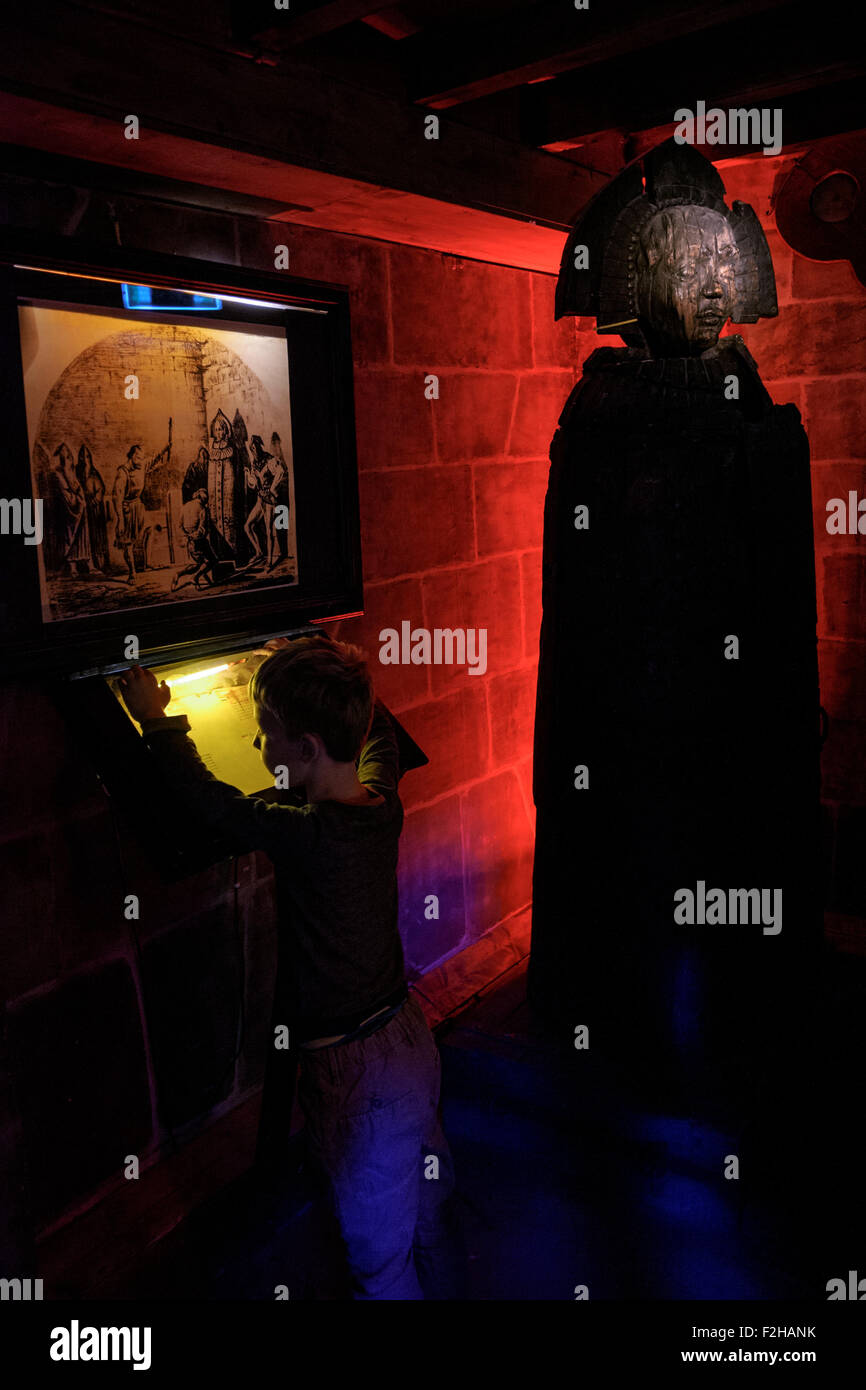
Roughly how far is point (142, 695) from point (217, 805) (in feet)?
1.35

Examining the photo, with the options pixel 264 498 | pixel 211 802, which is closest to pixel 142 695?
pixel 211 802

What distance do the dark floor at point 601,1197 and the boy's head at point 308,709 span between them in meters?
1.05

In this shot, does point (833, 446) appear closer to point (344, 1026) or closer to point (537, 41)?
point (537, 41)

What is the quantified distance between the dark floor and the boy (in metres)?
0.40

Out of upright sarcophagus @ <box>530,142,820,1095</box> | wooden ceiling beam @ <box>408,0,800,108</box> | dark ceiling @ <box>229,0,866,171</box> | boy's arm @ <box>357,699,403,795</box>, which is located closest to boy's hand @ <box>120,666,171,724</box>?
boy's arm @ <box>357,699,403,795</box>

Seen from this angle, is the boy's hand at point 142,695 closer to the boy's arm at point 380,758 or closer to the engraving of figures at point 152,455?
the engraving of figures at point 152,455

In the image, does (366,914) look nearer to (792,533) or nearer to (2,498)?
(2,498)

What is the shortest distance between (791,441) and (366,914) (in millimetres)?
1673

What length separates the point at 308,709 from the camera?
86.0 inches

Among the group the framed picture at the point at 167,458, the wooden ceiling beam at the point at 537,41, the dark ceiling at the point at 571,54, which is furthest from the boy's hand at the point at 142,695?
the wooden ceiling beam at the point at 537,41

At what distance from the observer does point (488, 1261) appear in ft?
9.54

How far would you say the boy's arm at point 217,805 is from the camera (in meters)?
2.15

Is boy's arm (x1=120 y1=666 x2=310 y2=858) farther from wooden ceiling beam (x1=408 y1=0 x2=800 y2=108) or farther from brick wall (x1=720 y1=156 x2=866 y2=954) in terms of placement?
brick wall (x1=720 y1=156 x2=866 y2=954)
